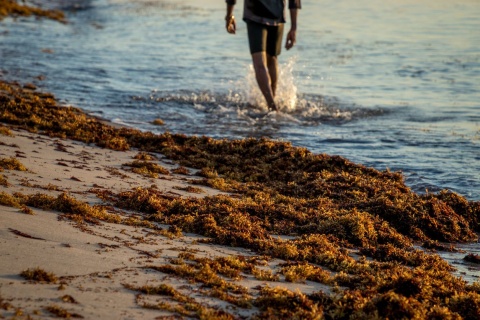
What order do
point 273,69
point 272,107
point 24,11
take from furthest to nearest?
point 24,11 → point 272,107 → point 273,69

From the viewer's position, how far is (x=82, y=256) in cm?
386

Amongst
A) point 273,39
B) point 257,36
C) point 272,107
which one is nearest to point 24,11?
point 272,107

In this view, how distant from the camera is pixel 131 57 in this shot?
1512 cm

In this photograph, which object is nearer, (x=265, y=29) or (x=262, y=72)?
(x=265, y=29)

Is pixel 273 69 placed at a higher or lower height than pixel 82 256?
higher

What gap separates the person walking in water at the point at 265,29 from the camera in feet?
29.2

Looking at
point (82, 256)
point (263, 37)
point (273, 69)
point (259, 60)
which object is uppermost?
point (263, 37)

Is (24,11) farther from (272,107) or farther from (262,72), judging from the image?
(262,72)

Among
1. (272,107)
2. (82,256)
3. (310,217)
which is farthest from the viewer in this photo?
(272,107)

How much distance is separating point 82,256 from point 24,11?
66.7 feet

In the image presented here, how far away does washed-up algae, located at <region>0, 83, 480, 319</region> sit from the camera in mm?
3705

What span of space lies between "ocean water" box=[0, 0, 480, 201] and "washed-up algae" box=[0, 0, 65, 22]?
84cm

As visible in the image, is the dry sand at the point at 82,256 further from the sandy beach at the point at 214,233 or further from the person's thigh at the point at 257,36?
the person's thigh at the point at 257,36

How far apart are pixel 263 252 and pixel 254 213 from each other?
32.9 inches
